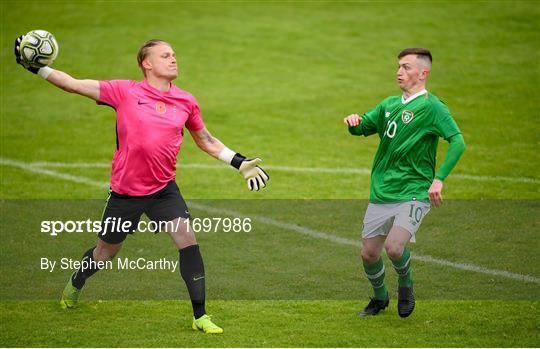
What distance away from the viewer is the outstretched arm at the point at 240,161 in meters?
9.21

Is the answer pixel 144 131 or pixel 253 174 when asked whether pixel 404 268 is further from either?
pixel 144 131

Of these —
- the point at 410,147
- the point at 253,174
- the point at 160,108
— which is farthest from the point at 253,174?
the point at 410,147

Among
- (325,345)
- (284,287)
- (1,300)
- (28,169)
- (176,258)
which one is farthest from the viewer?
(28,169)

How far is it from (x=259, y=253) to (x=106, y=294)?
7.97 ft

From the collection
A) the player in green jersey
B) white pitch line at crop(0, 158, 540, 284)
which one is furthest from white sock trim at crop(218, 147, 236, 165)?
white pitch line at crop(0, 158, 540, 284)

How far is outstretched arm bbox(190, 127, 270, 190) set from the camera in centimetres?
921

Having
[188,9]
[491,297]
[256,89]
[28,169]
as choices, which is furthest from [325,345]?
[188,9]

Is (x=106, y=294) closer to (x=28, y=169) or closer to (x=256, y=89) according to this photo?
(x=28, y=169)

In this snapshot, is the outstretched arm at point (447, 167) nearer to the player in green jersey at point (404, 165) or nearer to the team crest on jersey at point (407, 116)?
the player in green jersey at point (404, 165)

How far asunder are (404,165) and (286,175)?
7501 mm

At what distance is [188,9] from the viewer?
28203 mm

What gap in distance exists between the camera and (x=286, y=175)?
54.6 feet

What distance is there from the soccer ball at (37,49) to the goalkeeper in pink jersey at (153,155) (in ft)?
0.32

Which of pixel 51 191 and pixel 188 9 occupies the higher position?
pixel 188 9
